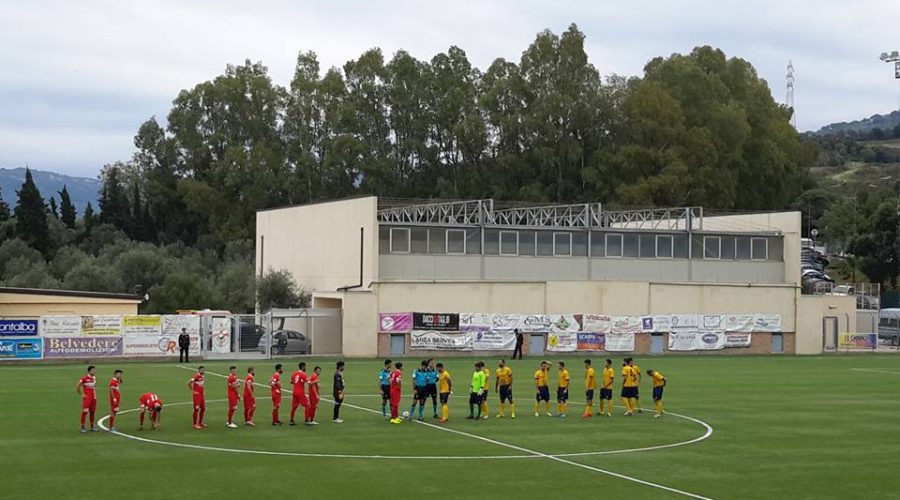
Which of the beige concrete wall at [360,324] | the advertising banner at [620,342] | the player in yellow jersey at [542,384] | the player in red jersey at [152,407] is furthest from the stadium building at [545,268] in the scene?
the player in red jersey at [152,407]

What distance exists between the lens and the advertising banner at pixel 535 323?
231 feet

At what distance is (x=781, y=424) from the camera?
115ft

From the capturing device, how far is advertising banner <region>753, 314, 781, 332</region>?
7712 cm

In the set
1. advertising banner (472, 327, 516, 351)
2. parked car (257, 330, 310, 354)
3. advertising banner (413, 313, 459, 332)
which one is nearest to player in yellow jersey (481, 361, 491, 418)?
advertising banner (413, 313, 459, 332)

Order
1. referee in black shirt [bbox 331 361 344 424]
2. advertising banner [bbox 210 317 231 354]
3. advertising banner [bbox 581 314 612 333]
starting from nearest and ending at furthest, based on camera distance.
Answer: referee in black shirt [bbox 331 361 344 424]
advertising banner [bbox 210 317 231 354]
advertising banner [bbox 581 314 612 333]

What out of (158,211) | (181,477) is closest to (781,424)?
(181,477)

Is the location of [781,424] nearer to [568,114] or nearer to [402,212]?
[402,212]

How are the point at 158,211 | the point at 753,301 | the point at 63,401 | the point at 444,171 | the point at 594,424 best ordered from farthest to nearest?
1. the point at 158,211
2. the point at 444,171
3. the point at 753,301
4. the point at 63,401
5. the point at 594,424

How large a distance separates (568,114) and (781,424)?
72591 millimetres

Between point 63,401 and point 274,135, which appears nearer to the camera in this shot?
point 63,401

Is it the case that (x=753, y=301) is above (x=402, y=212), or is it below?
below

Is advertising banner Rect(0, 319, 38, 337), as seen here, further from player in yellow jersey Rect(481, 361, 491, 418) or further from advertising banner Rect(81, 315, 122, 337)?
player in yellow jersey Rect(481, 361, 491, 418)

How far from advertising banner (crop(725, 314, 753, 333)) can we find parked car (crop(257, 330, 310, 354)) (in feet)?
93.6

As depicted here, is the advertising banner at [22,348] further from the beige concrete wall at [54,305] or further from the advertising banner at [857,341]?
the advertising banner at [857,341]
